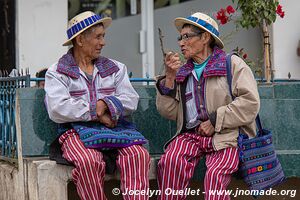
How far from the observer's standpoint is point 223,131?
5.62m

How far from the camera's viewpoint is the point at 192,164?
18.4 ft

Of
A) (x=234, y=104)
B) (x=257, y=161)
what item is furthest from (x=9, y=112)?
(x=257, y=161)

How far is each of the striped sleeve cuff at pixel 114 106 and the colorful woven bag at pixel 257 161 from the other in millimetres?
798

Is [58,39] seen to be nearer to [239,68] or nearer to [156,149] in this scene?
[156,149]

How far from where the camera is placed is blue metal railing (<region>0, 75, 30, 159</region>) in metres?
6.09

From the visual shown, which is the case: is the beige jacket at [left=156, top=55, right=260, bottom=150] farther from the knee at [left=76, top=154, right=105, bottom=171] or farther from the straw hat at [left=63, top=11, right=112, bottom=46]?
the straw hat at [left=63, top=11, right=112, bottom=46]

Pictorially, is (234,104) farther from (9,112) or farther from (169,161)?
(9,112)

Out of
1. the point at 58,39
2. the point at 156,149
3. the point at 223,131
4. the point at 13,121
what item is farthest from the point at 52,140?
the point at 58,39

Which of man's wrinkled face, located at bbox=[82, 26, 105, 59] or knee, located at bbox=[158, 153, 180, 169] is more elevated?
man's wrinkled face, located at bbox=[82, 26, 105, 59]

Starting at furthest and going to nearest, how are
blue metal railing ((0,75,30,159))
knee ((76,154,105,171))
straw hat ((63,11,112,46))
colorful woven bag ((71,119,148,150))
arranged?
blue metal railing ((0,75,30,159)) → straw hat ((63,11,112,46)) → colorful woven bag ((71,119,148,150)) → knee ((76,154,105,171))

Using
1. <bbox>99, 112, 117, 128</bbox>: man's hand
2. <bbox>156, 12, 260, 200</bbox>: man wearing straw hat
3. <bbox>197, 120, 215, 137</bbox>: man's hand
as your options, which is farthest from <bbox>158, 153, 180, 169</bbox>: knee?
<bbox>99, 112, 117, 128</bbox>: man's hand

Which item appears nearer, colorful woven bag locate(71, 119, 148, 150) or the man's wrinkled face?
colorful woven bag locate(71, 119, 148, 150)

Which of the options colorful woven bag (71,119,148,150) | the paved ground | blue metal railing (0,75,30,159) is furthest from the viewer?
the paved ground

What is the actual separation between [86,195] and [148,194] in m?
0.44
